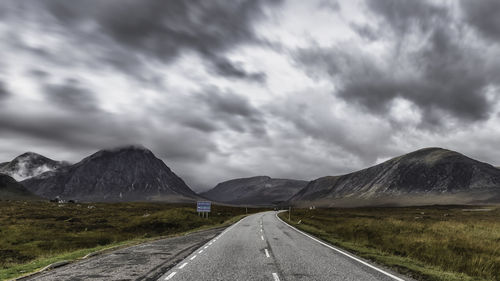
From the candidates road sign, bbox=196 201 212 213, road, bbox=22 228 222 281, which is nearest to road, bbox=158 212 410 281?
road, bbox=22 228 222 281

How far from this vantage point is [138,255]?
1483 cm

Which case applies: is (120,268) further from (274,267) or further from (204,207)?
(204,207)

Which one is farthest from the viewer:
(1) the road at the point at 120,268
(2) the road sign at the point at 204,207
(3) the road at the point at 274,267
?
(2) the road sign at the point at 204,207

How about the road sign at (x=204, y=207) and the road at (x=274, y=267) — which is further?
the road sign at (x=204, y=207)

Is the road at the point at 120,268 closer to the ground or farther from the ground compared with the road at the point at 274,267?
closer to the ground

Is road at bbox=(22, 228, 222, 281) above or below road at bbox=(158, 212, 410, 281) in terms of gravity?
below

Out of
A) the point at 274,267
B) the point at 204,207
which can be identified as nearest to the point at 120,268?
the point at 274,267

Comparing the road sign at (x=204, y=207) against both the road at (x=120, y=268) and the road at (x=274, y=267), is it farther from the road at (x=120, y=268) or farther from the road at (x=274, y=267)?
the road at (x=120, y=268)

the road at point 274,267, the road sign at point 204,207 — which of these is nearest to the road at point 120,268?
the road at point 274,267

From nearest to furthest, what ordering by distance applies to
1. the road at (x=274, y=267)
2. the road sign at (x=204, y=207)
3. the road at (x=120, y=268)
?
1. the road at (x=274, y=267)
2. the road at (x=120, y=268)
3. the road sign at (x=204, y=207)

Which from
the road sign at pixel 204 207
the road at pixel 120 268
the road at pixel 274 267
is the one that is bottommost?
the road at pixel 120 268

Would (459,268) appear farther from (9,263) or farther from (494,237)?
(9,263)

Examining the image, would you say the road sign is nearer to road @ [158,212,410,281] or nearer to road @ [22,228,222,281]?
road @ [158,212,410,281]

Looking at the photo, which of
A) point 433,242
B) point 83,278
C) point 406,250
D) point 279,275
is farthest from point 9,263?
point 433,242
